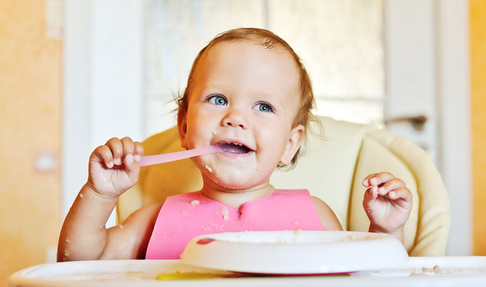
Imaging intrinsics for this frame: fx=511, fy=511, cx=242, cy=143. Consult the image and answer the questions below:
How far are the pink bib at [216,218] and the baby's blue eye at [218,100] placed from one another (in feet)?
0.61

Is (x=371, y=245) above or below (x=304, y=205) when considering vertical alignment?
above

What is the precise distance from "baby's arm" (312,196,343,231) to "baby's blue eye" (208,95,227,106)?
0.91 ft

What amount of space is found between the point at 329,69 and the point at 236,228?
1258 millimetres

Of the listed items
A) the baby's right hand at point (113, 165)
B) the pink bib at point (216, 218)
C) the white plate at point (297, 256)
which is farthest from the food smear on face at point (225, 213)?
the white plate at point (297, 256)

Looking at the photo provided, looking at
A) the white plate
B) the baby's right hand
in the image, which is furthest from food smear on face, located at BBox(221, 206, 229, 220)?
the white plate

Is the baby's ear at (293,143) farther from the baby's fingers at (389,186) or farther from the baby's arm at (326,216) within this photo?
the baby's fingers at (389,186)

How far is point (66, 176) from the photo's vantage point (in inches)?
71.2

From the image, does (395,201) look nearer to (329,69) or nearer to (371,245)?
(371,245)

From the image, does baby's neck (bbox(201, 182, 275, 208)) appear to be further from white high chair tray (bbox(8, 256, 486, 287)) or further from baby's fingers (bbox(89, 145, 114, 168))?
white high chair tray (bbox(8, 256, 486, 287))

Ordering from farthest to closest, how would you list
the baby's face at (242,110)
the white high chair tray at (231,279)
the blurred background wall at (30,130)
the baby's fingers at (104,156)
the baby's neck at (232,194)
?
the blurred background wall at (30,130), the baby's neck at (232,194), the baby's face at (242,110), the baby's fingers at (104,156), the white high chair tray at (231,279)

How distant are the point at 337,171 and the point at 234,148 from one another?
0.95ft

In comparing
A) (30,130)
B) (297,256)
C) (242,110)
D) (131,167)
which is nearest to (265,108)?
(242,110)

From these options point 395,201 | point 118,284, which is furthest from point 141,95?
point 118,284

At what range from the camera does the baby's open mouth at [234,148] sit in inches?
32.3
